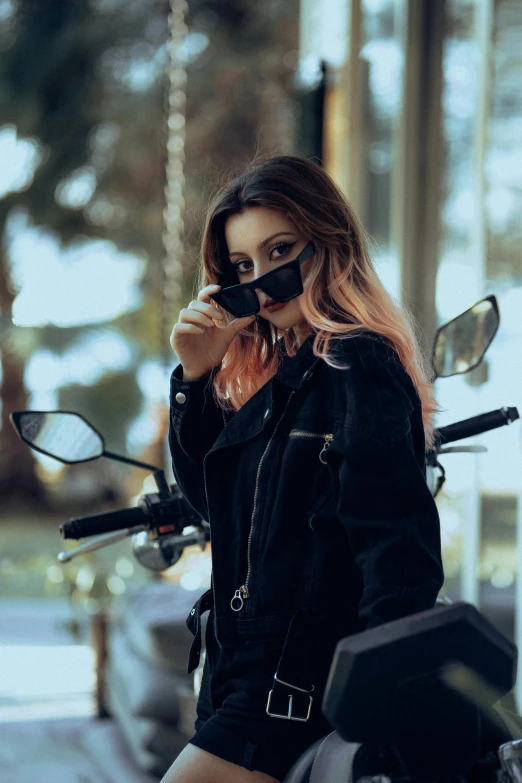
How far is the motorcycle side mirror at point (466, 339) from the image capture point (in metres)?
1.60

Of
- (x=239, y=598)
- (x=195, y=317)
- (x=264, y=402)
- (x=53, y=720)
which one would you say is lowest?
(x=53, y=720)

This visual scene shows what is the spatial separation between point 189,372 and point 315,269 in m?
0.23

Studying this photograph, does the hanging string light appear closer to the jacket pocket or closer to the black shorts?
the jacket pocket

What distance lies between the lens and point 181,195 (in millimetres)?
4344

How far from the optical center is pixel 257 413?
1.32 metres

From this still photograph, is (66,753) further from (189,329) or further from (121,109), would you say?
(121,109)

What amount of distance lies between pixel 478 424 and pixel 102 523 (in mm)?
585

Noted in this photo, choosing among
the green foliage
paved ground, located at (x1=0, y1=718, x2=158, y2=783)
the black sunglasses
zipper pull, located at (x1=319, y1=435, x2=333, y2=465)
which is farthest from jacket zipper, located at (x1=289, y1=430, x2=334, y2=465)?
the green foliage

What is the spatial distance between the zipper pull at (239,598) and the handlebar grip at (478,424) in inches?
17.1

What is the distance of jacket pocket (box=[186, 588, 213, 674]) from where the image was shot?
1.38m

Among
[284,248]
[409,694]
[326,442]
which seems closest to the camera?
[409,694]

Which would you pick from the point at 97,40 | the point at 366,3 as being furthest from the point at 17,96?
the point at 366,3

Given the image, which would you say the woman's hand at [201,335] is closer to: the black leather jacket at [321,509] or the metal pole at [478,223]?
the black leather jacket at [321,509]

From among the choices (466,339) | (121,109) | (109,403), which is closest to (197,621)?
(466,339)
